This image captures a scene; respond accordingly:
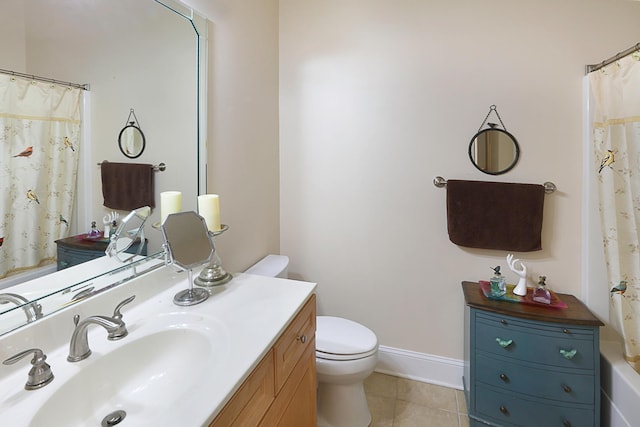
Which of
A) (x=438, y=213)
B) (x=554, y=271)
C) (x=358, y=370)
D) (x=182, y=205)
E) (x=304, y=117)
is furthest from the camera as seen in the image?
(x=304, y=117)

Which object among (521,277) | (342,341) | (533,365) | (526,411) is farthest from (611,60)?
(342,341)

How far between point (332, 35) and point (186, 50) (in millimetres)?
1041

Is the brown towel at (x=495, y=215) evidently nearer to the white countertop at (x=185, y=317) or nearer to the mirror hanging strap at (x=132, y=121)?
the white countertop at (x=185, y=317)

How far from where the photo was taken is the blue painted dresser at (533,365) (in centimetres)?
148

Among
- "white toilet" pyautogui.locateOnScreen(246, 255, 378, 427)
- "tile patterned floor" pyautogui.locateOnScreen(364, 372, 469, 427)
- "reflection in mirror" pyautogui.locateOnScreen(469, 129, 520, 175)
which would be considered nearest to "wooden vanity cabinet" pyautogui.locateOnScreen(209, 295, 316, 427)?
"white toilet" pyautogui.locateOnScreen(246, 255, 378, 427)

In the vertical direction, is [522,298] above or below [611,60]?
below

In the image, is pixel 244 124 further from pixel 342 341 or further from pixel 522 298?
pixel 522 298

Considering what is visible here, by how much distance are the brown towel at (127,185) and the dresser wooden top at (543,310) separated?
163cm

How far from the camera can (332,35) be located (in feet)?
6.71

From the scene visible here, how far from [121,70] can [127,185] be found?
15.9 inches

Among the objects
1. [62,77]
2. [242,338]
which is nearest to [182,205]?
[62,77]

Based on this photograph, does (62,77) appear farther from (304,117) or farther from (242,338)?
(304,117)

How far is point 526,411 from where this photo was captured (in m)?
1.55

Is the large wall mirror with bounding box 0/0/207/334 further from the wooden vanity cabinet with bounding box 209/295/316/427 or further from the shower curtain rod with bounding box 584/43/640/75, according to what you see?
the shower curtain rod with bounding box 584/43/640/75
